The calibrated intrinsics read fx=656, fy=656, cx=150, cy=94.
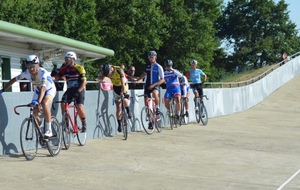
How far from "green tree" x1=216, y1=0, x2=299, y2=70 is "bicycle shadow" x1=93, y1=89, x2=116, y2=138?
242 feet

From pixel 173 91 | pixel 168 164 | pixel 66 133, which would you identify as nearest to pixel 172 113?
pixel 173 91

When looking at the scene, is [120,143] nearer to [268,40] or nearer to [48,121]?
[48,121]

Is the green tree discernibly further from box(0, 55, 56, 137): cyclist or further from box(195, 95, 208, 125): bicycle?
box(0, 55, 56, 137): cyclist

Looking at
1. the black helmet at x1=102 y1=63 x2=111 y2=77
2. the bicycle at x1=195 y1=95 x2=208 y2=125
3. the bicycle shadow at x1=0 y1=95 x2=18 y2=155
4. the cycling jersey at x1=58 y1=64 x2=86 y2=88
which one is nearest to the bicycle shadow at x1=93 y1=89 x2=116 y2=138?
the black helmet at x1=102 y1=63 x2=111 y2=77

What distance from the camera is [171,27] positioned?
58.5 metres

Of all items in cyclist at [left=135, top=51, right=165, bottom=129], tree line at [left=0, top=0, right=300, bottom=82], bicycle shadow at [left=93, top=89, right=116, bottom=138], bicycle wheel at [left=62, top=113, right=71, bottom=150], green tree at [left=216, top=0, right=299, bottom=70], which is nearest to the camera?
bicycle wheel at [left=62, top=113, right=71, bottom=150]

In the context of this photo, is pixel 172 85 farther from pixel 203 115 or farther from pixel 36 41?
pixel 36 41

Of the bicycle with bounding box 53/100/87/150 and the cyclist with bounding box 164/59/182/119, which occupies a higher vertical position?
the cyclist with bounding box 164/59/182/119

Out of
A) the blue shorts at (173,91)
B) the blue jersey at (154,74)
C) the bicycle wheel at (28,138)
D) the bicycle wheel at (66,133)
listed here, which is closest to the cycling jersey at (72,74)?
the bicycle wheel at (66,133)

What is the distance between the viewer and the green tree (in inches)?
3514

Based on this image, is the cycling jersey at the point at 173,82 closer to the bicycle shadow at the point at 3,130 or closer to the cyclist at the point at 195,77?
the cyclist at the point at 195,77

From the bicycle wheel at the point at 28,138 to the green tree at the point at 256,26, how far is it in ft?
257

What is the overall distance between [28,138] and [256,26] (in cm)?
8347

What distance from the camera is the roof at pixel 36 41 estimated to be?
53.9ft
